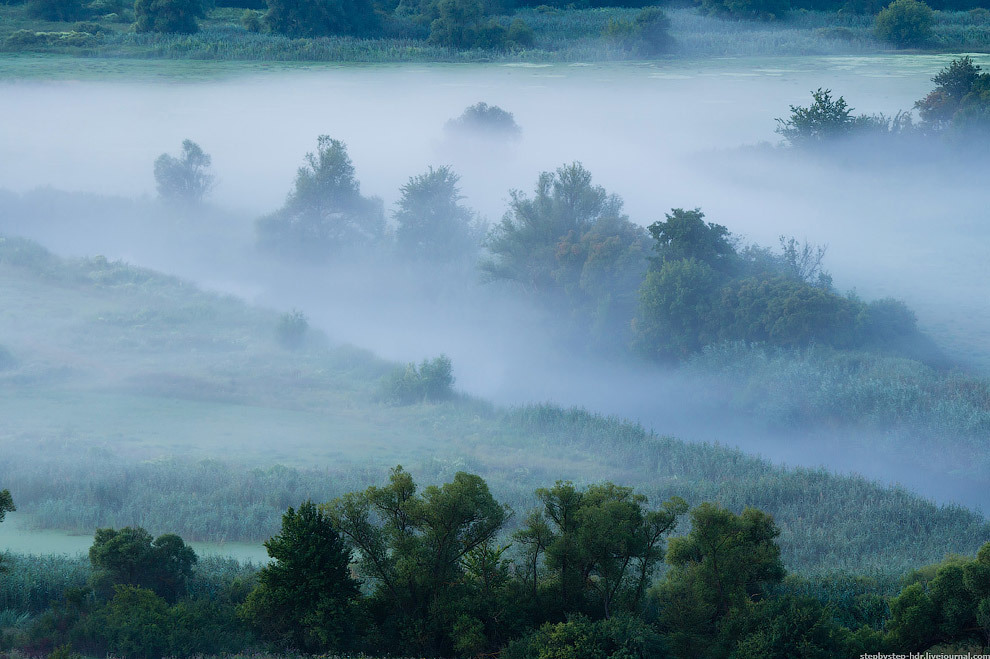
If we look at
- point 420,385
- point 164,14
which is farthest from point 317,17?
point 420,385

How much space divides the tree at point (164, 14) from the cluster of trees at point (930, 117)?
115 feet

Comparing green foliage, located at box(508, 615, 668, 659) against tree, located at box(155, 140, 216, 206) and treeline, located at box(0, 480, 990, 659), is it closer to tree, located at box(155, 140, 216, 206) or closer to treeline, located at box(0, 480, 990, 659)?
treeline, located at box(0, 480, 990, 659)

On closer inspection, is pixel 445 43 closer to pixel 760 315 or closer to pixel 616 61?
pixel 616 61

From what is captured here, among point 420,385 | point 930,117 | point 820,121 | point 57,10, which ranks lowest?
point 420,385

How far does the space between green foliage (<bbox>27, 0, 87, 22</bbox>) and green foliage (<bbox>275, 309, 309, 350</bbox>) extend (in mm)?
16705

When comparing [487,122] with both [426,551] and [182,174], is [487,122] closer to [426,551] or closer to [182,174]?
[182,174]

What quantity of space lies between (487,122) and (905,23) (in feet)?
95.4

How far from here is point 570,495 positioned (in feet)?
53.5

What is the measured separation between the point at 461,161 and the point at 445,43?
2219 centimetres

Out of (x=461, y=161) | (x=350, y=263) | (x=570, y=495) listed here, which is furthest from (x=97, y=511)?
(x=461, y=161)

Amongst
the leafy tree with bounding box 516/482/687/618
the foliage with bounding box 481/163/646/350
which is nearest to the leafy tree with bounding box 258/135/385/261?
the foliage with bounding box 481/163/646/350

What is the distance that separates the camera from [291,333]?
47594 millimetres

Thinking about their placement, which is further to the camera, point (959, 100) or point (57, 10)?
point (959, 100)

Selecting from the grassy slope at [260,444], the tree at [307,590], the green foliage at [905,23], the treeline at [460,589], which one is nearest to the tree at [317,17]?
the grassy slope at [260,444]
